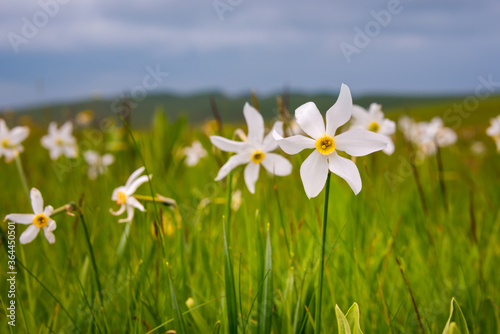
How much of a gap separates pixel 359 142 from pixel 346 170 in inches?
3.2

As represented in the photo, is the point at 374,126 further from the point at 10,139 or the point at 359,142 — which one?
the point at 10,139

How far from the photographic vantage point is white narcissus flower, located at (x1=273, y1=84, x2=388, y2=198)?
98 cm

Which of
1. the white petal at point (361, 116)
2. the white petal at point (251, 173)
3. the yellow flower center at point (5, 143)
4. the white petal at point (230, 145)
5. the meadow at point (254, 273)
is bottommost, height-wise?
the meadow at point (254, 273)

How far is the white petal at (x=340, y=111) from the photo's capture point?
3.18ft

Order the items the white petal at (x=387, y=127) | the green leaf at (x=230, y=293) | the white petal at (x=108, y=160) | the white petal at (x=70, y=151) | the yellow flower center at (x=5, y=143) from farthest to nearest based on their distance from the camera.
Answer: the white petal at (x=108, y=160), the white petal at (x=70, y=151), the yellow flower center at (x=5, y=143), the white petal at (x=387, y=127), the green leaf at (x=230, y=293)

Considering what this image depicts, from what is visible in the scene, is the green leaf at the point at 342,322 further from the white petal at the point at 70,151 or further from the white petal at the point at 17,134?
the white petal at the point at 70,151

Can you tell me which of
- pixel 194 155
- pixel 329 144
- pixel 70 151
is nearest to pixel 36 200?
pixel 329 144

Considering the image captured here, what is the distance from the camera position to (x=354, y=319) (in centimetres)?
114

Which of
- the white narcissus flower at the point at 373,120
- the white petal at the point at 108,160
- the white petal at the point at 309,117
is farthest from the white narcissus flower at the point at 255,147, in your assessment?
the white petal at the point at 108,160

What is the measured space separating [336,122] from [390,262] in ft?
4.31

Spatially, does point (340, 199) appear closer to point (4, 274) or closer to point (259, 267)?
point (259, 267)

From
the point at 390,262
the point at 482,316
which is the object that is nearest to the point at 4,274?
the point at 390,262

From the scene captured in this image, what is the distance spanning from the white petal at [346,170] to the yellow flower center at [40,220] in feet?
3.36

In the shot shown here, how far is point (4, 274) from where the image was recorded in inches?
86.1
